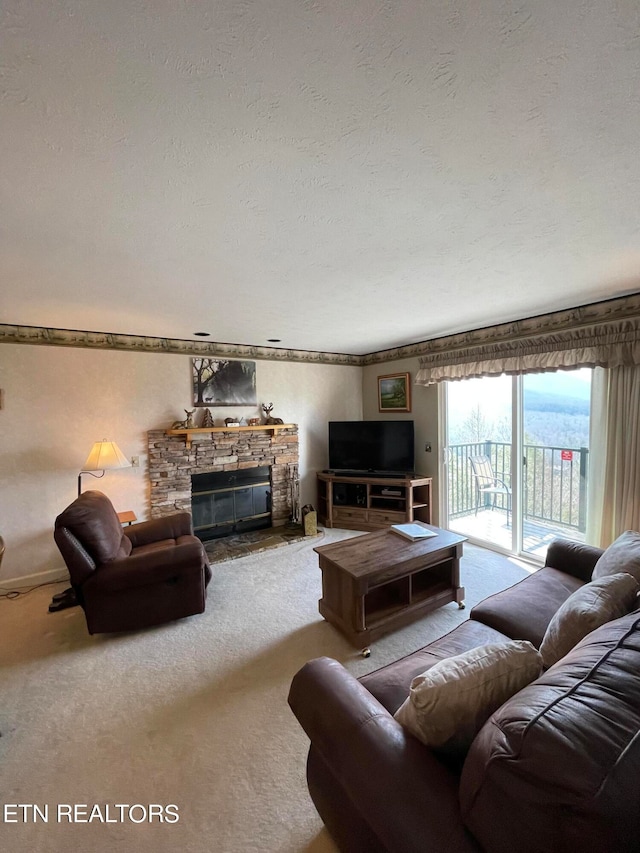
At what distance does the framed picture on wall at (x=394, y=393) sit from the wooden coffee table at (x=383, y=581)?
2.17m

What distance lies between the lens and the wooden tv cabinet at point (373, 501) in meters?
4.23

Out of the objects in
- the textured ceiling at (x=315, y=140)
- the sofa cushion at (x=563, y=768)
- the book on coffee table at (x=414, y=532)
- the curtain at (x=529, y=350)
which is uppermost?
the textured ceiling at (x=315, y=140)

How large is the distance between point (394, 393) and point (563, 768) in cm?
433

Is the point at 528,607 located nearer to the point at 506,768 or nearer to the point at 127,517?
the point at 506,768

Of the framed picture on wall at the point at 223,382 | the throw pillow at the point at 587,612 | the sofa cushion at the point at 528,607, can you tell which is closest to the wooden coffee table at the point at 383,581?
the sofa cushion at the point at 528,607

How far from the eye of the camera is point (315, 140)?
1.07 metres

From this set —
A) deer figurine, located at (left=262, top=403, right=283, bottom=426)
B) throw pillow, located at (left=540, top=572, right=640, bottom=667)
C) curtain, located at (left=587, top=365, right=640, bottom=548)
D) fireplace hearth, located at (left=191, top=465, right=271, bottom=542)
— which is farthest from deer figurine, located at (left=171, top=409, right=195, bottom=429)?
curtain, located at (left=587, top=365, right=640, bottom=548)

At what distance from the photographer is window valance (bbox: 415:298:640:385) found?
2.67 meters

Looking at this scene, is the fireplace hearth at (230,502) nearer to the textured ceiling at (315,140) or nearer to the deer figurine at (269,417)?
the deer figurine at (269,417)

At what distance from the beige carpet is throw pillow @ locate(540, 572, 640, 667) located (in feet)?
3.60

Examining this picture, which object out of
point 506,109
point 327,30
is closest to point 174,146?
point 327,30

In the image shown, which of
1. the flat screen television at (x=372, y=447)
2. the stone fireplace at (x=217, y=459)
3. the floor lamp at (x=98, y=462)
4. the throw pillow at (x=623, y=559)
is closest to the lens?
the throw pillow at (x=623, y=559)

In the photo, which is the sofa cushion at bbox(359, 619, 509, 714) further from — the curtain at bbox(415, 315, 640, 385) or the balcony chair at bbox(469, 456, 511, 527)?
the balcony chair at bbox(469, 456, 511, 527)

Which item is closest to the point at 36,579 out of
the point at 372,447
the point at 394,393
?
the point at 372,447
